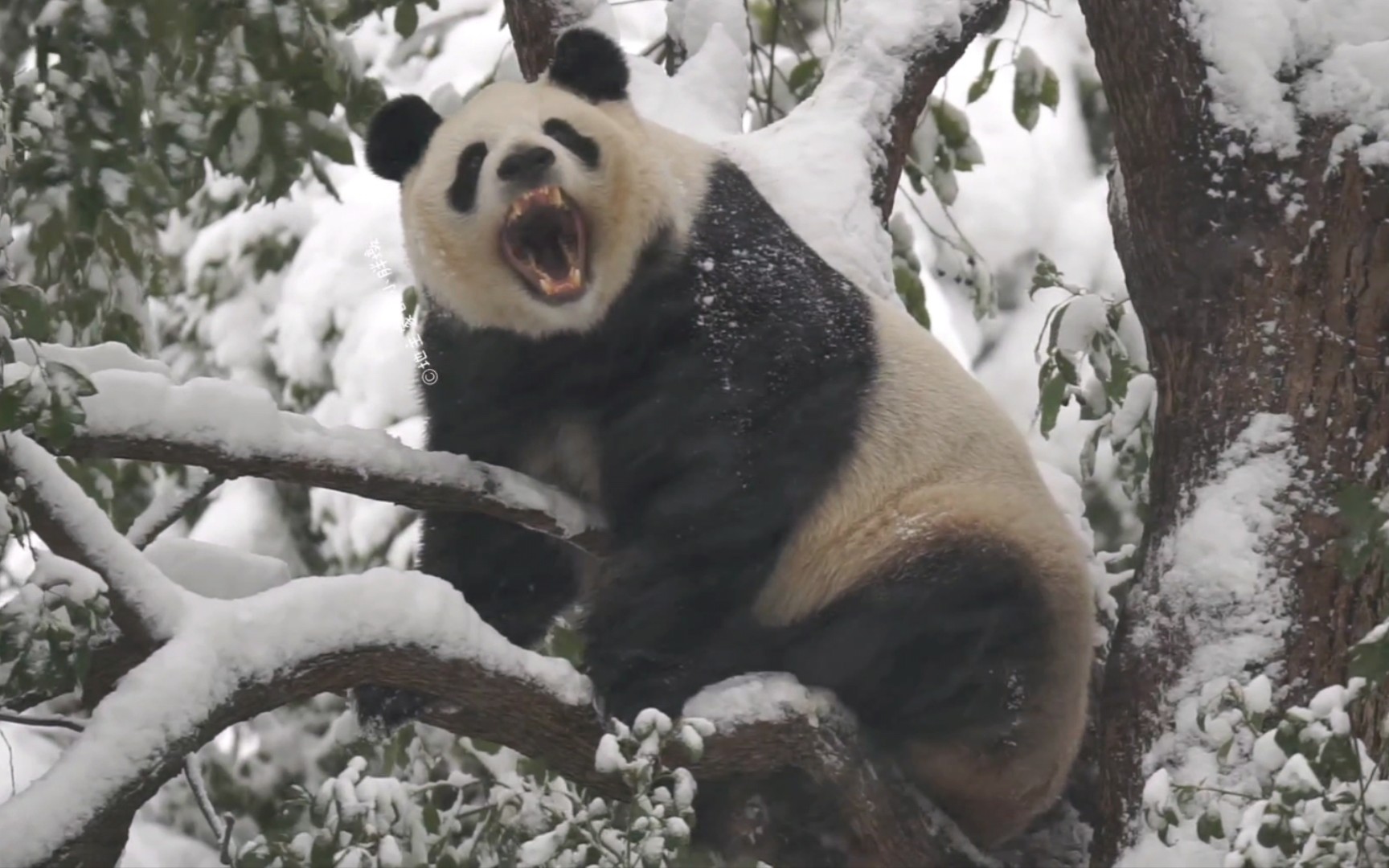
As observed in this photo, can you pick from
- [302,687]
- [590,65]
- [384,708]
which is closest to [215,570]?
[384,708]

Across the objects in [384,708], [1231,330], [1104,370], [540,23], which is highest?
[540,23]

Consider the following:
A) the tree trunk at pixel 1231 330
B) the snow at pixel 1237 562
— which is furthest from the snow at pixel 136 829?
the snow at pixel 1237 562

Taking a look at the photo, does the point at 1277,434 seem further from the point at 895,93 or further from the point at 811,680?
the point at 895,93

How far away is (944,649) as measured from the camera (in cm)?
335

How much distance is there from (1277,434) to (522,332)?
5.13 ft

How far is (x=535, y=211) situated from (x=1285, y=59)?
1.52m

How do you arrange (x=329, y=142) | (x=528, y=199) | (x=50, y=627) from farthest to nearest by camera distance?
(x=329, y=142) < (x=528, y=199) < (x=50, y=627)

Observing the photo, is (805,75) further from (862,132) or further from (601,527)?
(601,527)

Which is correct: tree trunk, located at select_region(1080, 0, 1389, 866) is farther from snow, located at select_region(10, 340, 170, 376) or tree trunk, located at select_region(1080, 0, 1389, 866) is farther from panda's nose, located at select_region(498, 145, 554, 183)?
snow, located at select_region(10, 340, 170, 376)

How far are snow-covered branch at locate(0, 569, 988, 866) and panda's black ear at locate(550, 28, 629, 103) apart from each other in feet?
4.69

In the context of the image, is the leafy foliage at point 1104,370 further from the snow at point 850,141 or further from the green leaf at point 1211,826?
the green leaf at point 1211,826

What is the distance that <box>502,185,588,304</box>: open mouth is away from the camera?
11.4ft

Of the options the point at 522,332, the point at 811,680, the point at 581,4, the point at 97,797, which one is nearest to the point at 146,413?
the point at 97,797

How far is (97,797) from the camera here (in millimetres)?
2299
